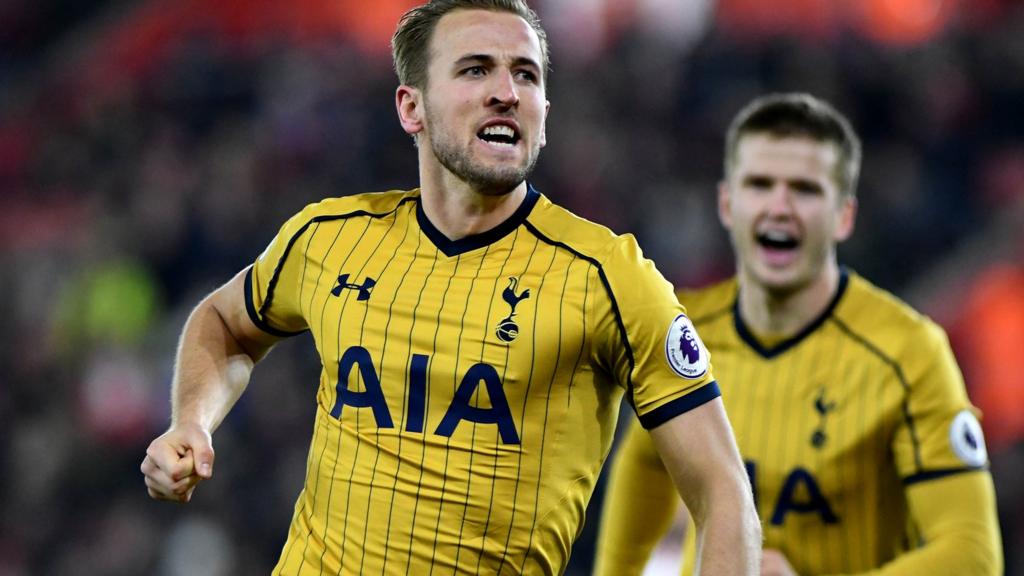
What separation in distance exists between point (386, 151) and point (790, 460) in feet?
22.8

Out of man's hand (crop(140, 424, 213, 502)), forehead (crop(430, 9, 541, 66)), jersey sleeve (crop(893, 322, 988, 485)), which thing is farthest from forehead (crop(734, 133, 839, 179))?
man's hand (crop(140, 424, 213, 502))

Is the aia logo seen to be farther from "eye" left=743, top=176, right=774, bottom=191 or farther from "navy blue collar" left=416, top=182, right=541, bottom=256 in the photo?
"eye" left=743, top=176, right=774, bottom=191

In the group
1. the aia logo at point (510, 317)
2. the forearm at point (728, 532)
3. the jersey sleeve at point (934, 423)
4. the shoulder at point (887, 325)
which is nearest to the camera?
the forearm at point (728, 532)

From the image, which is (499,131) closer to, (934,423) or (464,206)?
(464,206)

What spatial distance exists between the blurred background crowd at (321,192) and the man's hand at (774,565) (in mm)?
4424

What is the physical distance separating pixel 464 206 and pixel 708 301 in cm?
140

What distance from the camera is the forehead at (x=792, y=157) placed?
4047mm

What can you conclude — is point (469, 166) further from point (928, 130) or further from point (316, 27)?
point (316, 27)

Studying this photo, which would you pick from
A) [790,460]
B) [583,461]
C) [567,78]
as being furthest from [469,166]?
[567,78]

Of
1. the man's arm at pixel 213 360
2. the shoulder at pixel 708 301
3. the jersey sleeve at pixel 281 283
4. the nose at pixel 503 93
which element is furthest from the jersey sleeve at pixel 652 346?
the shoulder at pixel 708 301

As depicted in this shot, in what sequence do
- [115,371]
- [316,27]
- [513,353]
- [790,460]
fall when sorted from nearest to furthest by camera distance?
[513,353]
[790,460]
[115,371]
[316,27]

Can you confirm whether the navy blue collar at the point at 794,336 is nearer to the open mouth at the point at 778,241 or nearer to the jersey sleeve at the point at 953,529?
the open mouth at the point at 778,241

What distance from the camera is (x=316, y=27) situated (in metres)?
12.2

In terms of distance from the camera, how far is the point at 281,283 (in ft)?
10.6
